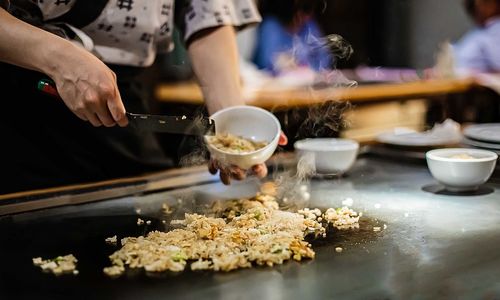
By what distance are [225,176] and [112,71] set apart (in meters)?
0.51

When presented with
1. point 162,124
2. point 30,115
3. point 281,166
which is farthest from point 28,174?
point 281,166

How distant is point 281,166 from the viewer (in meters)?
2.23

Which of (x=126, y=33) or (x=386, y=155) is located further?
(x=386, y=155)

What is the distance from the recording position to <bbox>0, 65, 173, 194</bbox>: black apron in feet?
6.74

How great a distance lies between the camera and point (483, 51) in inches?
243

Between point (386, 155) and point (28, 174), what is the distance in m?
1.38

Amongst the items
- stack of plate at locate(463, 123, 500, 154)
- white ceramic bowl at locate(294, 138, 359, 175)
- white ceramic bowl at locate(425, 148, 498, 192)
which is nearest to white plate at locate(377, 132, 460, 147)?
stack of plate at locate(463, 123, 500, 154)

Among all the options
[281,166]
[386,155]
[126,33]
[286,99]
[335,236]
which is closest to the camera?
[335,236]

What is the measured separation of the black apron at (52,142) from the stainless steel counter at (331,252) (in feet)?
1.32

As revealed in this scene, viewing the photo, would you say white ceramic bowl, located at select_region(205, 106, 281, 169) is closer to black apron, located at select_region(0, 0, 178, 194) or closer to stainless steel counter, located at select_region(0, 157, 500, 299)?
stainless steel counter, located at select_region(0, 157, 500, 299)

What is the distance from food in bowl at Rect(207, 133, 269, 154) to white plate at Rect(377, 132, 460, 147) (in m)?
0.76

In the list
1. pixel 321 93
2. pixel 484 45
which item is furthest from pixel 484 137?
pixel 484 45

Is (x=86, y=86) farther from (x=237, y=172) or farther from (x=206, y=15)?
(x=206, y=15)

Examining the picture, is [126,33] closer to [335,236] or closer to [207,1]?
[207,1]
